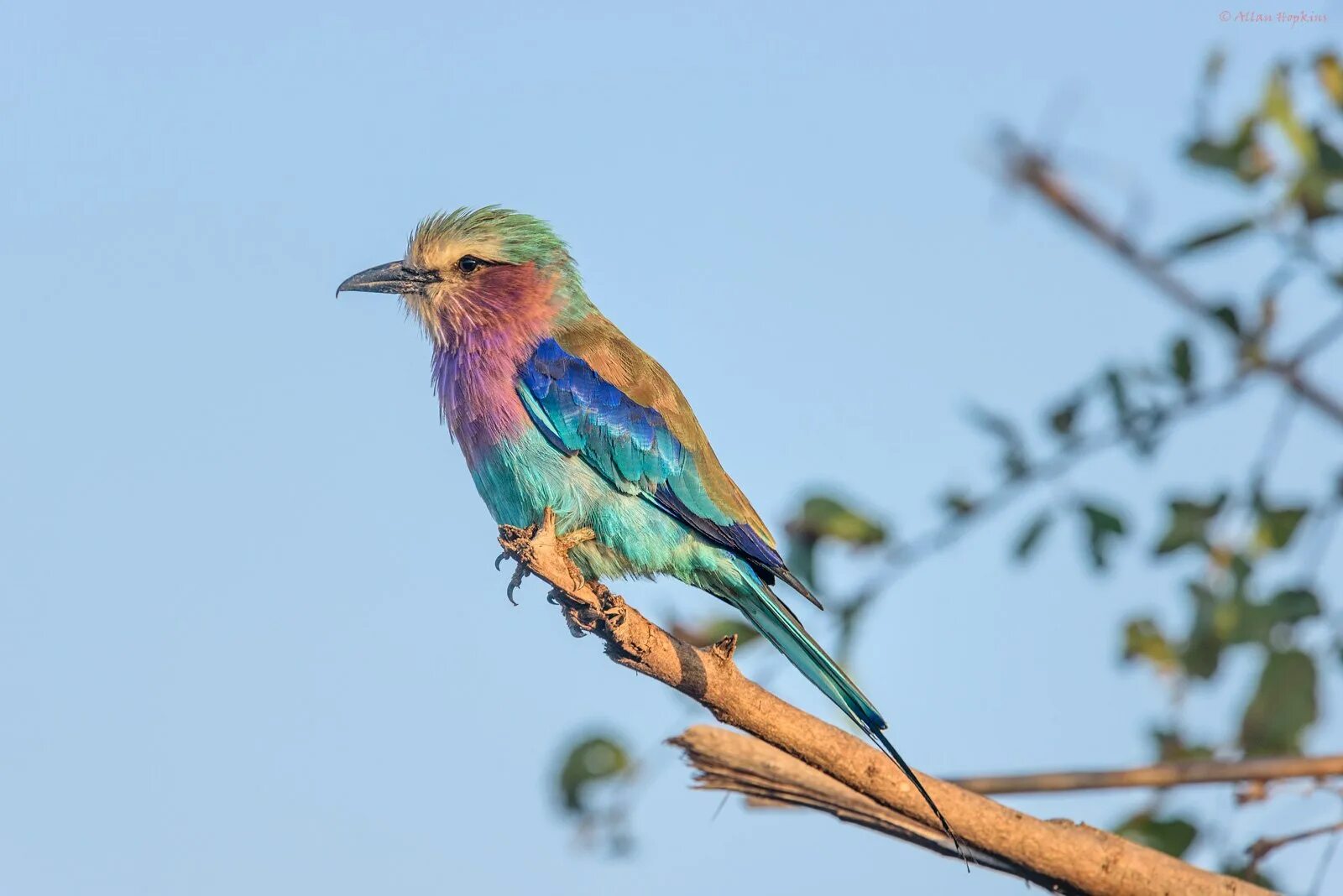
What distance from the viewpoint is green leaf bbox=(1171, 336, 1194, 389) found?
163 inches

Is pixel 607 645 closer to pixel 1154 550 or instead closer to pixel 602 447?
pixel 602 447

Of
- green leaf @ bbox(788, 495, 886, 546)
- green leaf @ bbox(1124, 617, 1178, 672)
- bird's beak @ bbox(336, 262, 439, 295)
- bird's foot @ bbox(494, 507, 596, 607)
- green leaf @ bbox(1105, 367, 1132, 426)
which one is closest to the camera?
bird's foot @ bbox(494, 507, 596, 607)

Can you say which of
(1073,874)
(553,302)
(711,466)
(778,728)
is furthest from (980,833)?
(553,302)

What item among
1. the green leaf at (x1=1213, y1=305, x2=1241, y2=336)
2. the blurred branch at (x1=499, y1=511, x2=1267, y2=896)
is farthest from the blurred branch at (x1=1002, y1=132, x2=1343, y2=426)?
the blurred branch at (x1=499, y1=511, x2=1267, y2=896)

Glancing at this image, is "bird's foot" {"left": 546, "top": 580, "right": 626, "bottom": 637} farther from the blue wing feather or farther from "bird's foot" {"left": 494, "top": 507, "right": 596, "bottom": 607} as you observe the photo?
the blue wing feather

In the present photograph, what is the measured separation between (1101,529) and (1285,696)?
88 cm

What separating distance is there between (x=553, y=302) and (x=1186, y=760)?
274 centimetres

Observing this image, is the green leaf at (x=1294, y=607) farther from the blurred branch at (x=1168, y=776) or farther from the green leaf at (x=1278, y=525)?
the blurred branch at (x=1168, y=776)

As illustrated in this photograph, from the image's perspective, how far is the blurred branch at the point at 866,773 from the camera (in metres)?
3.72

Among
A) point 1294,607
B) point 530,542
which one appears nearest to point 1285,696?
point 1294,607

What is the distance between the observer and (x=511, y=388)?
4977 mm

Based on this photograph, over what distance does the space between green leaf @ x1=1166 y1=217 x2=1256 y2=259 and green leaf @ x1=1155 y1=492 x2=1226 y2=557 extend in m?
0.71

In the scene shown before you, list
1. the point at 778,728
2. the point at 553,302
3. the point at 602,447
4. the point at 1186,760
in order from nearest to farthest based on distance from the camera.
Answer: the point at 778,728
the point at 1186,760
the point at 602,447
the point at 553,302

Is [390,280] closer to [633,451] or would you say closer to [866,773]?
[633,451]
